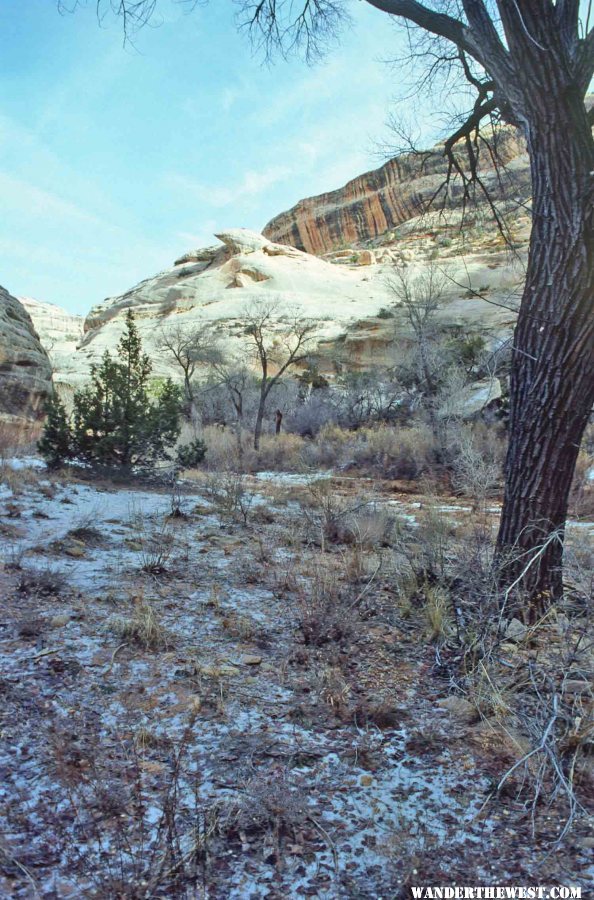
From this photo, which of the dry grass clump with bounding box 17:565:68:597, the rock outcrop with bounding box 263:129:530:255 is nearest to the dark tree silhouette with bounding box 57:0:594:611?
the dry grass clump with bounding box 17:565:68:597

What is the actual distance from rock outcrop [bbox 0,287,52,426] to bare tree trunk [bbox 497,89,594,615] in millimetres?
11019

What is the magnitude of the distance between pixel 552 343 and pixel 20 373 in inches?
457

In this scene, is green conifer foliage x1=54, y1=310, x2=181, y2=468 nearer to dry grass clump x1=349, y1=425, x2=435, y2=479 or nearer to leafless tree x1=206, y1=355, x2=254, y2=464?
dry grass clump x1=349, y1=425, x2=435, y2=479

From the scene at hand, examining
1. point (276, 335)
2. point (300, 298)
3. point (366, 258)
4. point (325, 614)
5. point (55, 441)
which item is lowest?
point (325, 614)

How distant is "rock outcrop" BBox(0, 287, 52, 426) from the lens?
11.2m

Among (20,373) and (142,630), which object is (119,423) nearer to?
(20,373)

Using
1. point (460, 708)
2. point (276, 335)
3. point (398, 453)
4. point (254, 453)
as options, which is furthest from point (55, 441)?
point (276, 335)

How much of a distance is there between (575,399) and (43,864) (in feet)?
9.95

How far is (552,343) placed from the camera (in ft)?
9.46

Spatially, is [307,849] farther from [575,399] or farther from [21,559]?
[21,559]

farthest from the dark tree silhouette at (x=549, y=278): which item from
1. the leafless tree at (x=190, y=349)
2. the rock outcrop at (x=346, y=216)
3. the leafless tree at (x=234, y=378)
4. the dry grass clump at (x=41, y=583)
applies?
the rock outcrop at (x=346, y=216)

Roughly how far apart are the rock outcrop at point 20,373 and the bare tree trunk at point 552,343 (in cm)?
1102

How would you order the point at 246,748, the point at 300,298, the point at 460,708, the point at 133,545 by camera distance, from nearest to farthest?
1. the point at 246,748
2. the point at 460,708
3. the point at 133,545
4. the point at 300,298

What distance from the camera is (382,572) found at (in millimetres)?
3922
